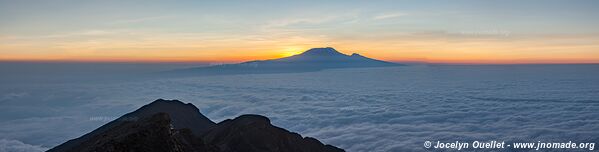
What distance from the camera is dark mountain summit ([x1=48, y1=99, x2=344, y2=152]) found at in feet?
47.5

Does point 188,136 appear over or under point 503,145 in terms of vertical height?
over

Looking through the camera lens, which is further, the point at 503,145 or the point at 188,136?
the point at 503,145

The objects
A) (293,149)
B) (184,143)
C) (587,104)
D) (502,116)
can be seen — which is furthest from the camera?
(587,104)

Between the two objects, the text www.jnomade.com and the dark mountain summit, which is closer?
the dark mountain summit

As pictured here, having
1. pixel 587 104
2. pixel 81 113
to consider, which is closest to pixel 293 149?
pixel 587 104

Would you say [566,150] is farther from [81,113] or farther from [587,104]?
→ [81,113]

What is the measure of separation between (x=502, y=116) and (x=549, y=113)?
25.5ft

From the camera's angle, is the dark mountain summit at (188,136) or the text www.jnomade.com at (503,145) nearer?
the dark mountain summit at (188,136)

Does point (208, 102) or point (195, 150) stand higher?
point (195, 150)

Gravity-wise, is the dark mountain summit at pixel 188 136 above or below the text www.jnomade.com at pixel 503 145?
above

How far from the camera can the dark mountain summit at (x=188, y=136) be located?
14492mm

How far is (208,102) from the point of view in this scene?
142 metres

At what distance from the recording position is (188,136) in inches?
800

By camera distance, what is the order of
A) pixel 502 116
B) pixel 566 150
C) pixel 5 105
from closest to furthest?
pixel 566 150 → pixel 502 116 → pixel 5 105
